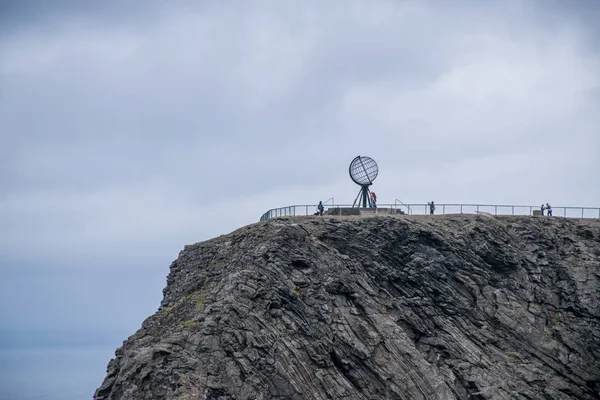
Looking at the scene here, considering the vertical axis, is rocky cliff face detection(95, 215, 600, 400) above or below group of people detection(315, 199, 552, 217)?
below

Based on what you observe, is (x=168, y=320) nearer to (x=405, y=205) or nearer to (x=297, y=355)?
(x=297, y=355)

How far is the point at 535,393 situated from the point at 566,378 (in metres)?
3.34

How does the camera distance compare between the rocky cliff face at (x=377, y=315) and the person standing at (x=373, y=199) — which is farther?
the person standing at (x=373, y=199)

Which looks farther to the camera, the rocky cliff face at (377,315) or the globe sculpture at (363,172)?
the globe sculpture at (363,172)

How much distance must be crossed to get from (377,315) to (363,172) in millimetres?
18914

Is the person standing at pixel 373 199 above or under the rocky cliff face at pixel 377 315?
above

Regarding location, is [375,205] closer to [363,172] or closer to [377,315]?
[363,172]

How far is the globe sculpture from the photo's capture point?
87381 mm

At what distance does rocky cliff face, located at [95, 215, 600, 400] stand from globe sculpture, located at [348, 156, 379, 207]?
8.70 meters

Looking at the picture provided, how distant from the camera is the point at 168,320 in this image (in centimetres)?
7119

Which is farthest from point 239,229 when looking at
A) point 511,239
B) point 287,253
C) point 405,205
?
point 511,239

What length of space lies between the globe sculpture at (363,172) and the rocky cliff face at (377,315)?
28.6ft

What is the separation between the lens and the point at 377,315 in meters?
72.1

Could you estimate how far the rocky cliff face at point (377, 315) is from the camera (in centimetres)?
6656
